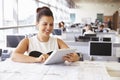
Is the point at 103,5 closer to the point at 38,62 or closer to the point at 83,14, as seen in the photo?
the point at 83,14

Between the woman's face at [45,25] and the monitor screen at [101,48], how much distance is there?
93.7 inches

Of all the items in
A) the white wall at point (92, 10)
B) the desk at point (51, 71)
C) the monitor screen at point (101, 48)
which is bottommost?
the monitor screen at point (101, 48)

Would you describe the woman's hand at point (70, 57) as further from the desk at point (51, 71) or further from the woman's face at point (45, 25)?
the woman's face at point (45, 25)

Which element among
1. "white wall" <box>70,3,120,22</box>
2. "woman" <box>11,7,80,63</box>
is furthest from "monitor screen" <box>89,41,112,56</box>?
"white wall" <box>70,3,120,22</box>

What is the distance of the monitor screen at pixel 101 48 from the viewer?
4.51 meters

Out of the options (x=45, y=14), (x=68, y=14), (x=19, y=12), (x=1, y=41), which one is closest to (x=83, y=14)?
(x=68, y=14)

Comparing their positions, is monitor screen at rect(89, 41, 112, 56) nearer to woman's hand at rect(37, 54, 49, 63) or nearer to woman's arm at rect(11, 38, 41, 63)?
woman's arm at rect(11, 38, 41, 63)

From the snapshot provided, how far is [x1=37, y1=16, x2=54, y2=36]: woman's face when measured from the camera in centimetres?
224

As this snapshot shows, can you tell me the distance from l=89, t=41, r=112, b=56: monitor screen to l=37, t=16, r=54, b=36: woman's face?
7.81 ft

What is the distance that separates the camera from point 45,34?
2254 millimetres

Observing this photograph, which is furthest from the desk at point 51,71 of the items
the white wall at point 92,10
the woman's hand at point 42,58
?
the white wall at point 92,10

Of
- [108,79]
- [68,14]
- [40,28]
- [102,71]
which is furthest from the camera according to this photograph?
[68,14]

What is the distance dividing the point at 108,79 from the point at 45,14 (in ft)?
3.07

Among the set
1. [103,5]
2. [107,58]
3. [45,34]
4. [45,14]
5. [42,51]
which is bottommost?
[107,58]
